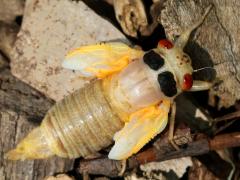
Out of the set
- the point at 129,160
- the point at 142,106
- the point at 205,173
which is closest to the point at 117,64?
the point at 142,106

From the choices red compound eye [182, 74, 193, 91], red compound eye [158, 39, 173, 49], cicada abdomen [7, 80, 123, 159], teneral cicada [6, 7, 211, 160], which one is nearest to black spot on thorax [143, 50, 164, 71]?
teneral cicada [6, 7, 211, 160]

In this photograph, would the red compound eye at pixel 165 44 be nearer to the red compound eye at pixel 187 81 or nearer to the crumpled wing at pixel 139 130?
the red compound eye at pixel 187 81

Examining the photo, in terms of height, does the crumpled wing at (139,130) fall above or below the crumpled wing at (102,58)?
below

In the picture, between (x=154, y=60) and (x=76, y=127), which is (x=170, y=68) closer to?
(x=154, y=60)

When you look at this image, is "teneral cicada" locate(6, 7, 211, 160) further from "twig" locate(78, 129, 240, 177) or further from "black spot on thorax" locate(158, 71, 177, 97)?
"twig" locate(78, 129, 240, 177)

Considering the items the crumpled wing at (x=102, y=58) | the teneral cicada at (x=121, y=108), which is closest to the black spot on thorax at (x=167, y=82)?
the teneral cicada at (x=121, y=108)

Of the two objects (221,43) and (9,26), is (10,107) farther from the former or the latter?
(221,43)

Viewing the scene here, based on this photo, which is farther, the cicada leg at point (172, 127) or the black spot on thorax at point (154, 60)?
the cicada leg at point (172, 127)

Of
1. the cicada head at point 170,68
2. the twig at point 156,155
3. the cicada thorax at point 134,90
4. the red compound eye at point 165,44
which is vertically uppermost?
the red compound eye at point 165,44
